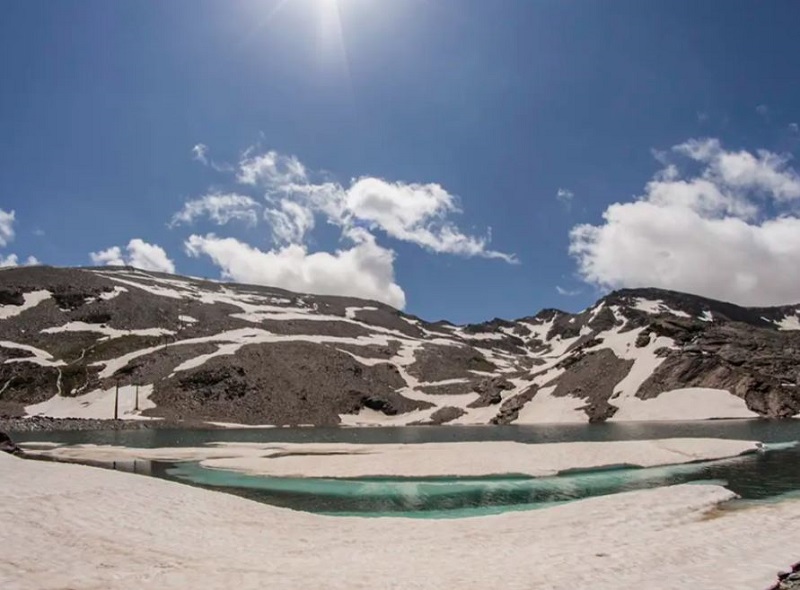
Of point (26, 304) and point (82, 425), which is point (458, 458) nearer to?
point (82, 425)

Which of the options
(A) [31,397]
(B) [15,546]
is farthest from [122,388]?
(B) [15,546]

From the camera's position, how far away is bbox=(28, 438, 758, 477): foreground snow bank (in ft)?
147

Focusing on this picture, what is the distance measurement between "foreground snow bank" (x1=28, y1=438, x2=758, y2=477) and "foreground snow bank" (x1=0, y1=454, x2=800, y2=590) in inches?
652

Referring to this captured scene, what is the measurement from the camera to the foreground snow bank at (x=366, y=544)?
603 inches

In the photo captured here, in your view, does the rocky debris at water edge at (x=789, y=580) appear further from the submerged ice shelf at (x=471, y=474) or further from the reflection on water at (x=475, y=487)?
the reflection on water at (x=475, y=487)

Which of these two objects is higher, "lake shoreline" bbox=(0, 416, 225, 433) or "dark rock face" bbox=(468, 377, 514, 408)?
"dark rock face" bbox=(468, 377, 514, 408)

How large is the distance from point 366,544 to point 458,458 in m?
29.1

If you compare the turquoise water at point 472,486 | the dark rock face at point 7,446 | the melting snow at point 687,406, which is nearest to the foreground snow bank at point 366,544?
the turquoise water at point 472,486

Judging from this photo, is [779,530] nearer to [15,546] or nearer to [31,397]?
[15,546]

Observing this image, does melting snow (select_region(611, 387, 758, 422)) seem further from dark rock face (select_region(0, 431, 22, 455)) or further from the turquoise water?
dark rock face (select_region(0, 431, 22, 455))

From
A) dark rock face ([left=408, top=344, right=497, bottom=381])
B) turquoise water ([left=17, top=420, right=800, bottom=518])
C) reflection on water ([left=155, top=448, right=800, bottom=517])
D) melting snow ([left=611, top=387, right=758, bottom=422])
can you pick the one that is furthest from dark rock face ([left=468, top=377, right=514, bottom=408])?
reflection on water ([left=155, top=448, right=800, bottom=517])

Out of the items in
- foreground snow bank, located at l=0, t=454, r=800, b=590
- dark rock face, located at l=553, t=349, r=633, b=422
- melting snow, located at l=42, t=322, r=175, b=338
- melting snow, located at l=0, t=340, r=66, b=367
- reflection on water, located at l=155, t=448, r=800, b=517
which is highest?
melting snow, located at l=42, t=322, r=175, b=338

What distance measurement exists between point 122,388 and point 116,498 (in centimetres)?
11558

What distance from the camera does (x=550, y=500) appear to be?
33.3 m
